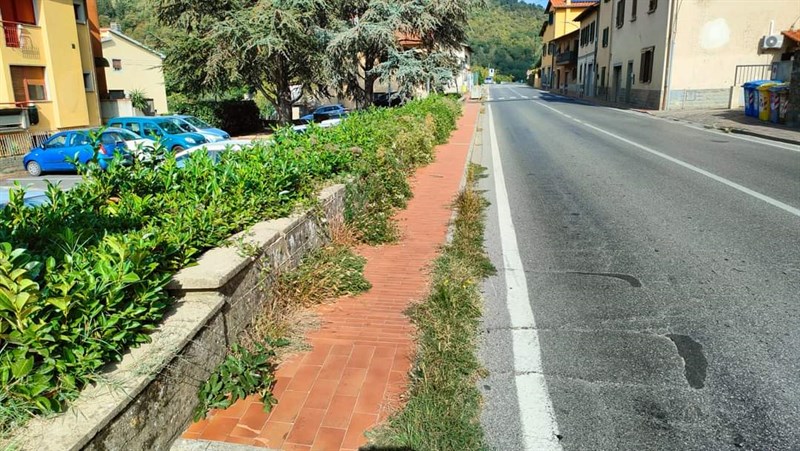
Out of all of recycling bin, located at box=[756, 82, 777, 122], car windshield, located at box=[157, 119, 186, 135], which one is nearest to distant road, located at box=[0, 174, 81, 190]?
car windshield, located at box=[157, 119, 186, 135]

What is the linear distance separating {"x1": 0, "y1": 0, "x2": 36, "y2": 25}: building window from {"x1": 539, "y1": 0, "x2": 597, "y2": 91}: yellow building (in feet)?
162

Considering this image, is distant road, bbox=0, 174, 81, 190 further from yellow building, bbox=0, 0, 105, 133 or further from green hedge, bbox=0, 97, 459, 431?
green hedge, bbox=0, 97, 459, 431

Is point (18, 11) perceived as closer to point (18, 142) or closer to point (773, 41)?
point (18, 142)

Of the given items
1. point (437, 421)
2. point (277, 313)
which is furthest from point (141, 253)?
point (437, 421)

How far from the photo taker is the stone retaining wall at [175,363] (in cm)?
221

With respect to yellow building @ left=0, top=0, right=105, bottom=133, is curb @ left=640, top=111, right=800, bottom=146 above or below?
below

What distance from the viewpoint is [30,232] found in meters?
3.38

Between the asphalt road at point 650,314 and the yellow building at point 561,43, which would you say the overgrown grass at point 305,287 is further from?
the yellow building at point 561,43

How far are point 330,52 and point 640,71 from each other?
20.7 meters

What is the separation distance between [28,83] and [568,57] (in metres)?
52.4

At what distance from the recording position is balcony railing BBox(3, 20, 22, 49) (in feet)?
71.0

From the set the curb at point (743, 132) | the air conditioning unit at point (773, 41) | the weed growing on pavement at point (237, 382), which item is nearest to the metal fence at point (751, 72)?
the air conditioning unit at point (773, 41)

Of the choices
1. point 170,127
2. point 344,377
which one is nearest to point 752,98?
point 170,127

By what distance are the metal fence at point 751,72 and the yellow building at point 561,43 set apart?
104 ft
